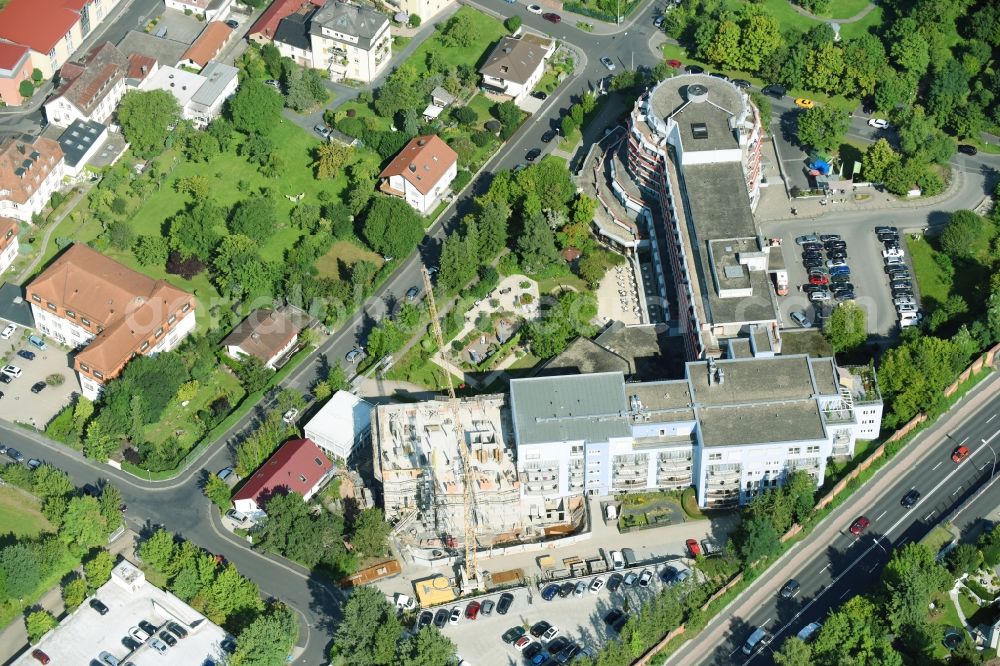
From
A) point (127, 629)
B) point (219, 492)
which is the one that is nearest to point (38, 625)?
point (127, 629)

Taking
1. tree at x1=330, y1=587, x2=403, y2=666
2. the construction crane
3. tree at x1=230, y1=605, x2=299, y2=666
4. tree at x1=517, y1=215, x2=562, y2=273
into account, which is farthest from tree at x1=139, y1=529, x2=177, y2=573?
tree at x1=517, y1=215, x2=562, y2=273

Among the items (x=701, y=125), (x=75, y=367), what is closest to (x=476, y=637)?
(x=75, y=367)

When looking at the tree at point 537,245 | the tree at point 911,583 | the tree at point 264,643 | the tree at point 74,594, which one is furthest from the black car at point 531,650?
the tree at point 537,245

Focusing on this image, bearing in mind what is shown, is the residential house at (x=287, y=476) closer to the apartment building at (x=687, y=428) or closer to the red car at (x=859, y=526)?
the apartment building at (x=687, y=428)

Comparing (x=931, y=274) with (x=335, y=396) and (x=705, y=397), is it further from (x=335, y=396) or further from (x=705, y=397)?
(x=335, y=396)

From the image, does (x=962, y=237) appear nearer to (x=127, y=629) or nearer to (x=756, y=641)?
(x=756, y=641)

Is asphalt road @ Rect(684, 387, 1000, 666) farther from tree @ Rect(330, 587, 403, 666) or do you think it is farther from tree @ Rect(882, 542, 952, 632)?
tree @ Rect(330, 587, 403, 666)
